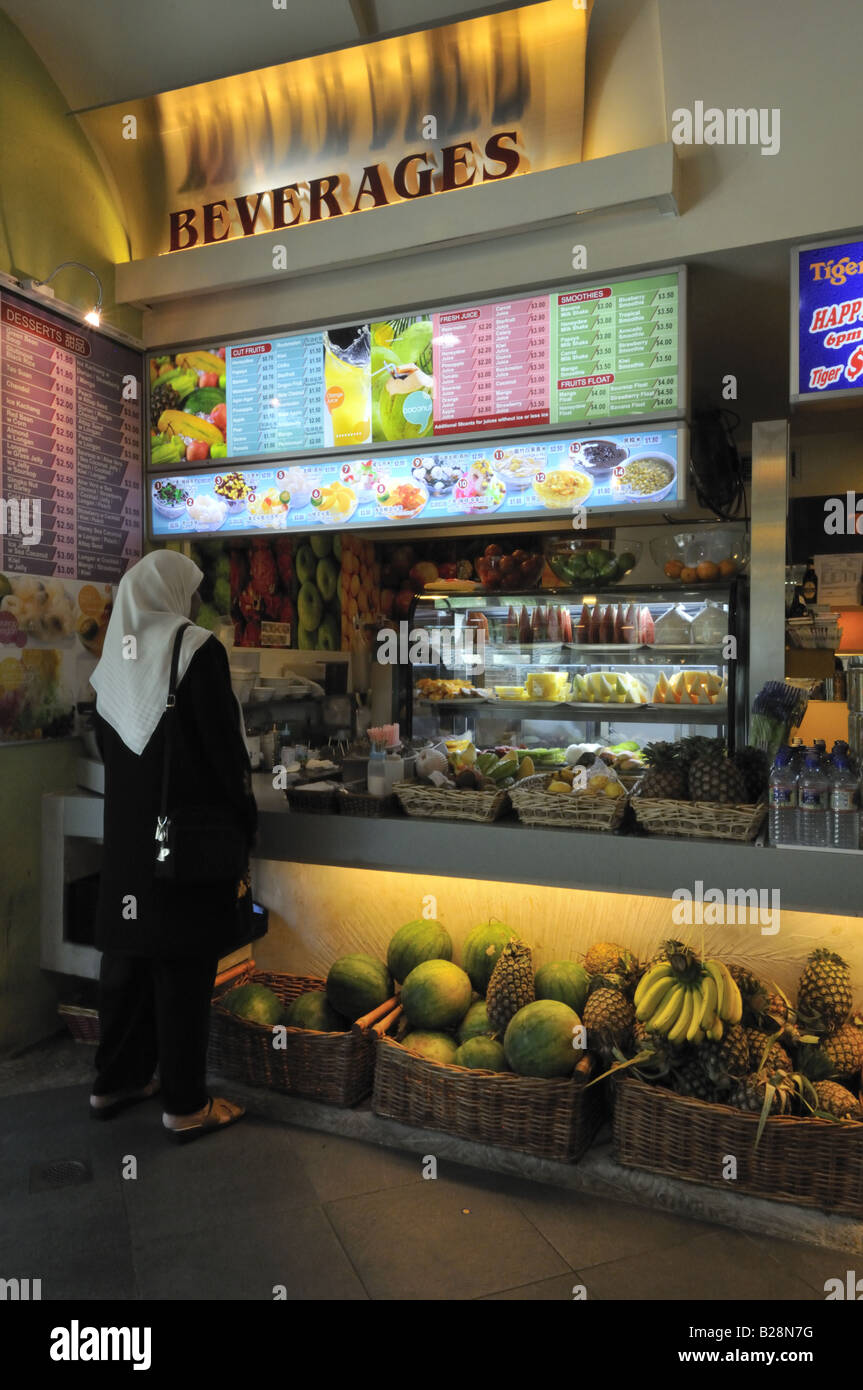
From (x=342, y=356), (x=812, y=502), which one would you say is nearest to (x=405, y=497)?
(x=342, y=356)

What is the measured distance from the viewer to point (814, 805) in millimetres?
3061

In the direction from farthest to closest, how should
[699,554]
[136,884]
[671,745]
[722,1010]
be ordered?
1. [699,554]
2. [671,745]
3. [136,884]
4. [722,1010]

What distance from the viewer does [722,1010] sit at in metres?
3.05

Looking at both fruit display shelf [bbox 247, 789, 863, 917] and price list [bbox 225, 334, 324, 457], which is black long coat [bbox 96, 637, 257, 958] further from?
price list [bbox 225, 334, 324, 457]

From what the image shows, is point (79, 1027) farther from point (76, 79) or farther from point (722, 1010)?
point (76, 79)

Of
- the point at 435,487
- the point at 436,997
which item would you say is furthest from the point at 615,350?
the point at 436,997

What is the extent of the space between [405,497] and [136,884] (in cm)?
205

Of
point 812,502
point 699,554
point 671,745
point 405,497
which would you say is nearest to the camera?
point 671,745

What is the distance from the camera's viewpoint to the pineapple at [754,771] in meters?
3.37

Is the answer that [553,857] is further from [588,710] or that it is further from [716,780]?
[588,710]

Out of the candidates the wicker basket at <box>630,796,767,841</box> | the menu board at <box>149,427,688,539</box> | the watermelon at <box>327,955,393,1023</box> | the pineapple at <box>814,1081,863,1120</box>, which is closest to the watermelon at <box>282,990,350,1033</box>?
the watermelon at <box>327,955,393,1023</box>

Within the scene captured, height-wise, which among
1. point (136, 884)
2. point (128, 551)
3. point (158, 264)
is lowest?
point (136, 884)

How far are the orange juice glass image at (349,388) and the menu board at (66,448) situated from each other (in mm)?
1139

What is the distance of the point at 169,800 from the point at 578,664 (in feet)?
8.94
